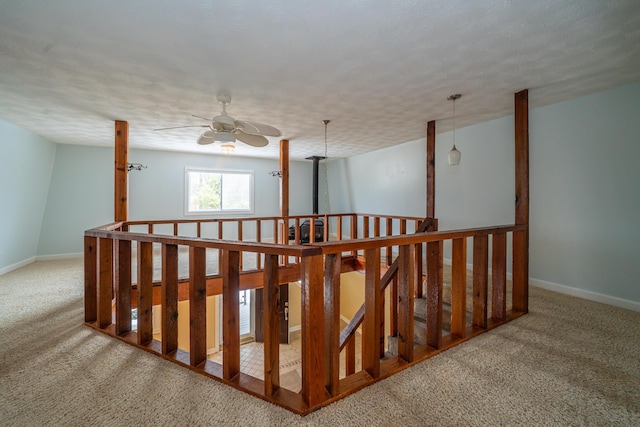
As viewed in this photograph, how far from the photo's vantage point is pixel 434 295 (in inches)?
74.1

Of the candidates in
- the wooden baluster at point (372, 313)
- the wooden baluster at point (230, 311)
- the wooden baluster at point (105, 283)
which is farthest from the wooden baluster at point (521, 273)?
the wooden baluster at point (105, 283)

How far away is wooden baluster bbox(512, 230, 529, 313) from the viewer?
261 cm

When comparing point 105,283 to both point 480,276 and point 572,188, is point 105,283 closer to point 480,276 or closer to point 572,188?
point 480,276

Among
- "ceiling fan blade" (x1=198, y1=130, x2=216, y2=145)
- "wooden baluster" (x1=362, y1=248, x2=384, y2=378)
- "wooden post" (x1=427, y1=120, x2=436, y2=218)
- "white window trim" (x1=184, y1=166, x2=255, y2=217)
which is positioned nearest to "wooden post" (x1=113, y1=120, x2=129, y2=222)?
"ceiling fan blade" (x1=198, y1=130, x2=216, y2=145)

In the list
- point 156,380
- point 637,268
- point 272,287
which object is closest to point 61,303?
point 156,380

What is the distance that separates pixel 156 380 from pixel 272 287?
3.12 feet

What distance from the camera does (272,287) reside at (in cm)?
139

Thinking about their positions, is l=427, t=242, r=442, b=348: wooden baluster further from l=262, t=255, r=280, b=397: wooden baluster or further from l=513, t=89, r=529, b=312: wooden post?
l=513, t=89, r=529, b=312: wooden post

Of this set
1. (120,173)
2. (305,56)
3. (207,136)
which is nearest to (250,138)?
(207,136)

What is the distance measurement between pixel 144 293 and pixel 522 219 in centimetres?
346

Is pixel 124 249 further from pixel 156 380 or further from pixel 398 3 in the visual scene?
pixel 398 3

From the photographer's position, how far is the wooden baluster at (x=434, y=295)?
1855 mm

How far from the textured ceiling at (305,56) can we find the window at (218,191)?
2.77m

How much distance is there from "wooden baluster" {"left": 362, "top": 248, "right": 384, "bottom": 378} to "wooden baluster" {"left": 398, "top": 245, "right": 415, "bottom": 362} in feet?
0.75
